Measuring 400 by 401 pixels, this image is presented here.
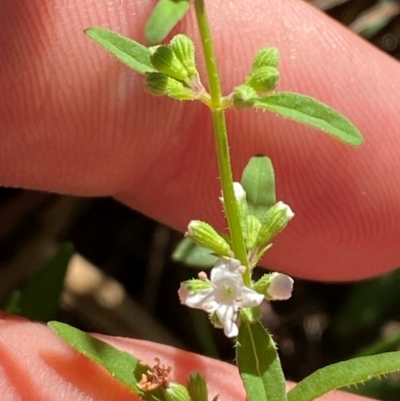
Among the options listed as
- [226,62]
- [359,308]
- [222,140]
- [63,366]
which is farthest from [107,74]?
[359,308]

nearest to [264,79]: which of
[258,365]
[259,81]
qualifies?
[259,81]

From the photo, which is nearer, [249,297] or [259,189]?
[249,297]

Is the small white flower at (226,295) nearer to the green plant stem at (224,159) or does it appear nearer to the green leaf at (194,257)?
the green plant stem at (224,159)

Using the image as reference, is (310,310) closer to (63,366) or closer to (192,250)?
(192,250)

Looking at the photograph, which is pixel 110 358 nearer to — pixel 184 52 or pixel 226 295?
pixel 226 295

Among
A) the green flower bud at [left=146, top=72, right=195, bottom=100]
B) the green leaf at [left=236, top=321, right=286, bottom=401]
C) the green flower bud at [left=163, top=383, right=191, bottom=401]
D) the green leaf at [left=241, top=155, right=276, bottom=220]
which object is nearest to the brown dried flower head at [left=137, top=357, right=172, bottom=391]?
the green flower bud at [left=163, top=383, right=191, bottom=401]

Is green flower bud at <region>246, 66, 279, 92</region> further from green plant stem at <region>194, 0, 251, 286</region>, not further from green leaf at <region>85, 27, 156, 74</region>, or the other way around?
green leaf at <region>85, 27, 156, 74</region>
